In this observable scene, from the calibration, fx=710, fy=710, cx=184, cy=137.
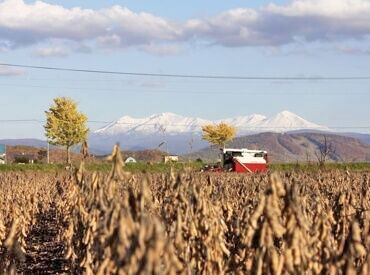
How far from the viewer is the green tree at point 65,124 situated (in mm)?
76688

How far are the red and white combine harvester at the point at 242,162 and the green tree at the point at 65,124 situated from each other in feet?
81.6

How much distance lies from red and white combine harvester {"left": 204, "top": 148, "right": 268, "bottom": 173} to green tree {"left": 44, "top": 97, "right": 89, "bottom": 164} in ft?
81.6

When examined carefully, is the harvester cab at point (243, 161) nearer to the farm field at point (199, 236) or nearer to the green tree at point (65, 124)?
the green tree at point (65, 124)

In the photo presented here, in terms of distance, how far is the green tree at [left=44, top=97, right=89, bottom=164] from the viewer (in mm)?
76688

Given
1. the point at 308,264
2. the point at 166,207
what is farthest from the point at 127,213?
the point at 166,207

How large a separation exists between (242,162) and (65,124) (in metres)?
31.6

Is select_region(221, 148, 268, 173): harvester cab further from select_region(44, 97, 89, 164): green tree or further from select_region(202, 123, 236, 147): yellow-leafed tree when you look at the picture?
select_region(202, 123, 236, 147): yellow-leafed tree

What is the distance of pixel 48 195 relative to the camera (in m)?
24.0

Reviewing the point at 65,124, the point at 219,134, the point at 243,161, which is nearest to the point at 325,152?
the point at 243,161

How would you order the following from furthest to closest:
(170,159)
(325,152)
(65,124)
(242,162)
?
(65,124)
(242,162)
(325,152)
(170,159)

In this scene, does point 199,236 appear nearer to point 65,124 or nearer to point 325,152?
point 325,152

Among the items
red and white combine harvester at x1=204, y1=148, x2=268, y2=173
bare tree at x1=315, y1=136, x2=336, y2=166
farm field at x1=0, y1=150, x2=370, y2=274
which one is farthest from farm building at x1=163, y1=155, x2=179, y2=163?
bare tree at x1=315, y1=136, x2=336, y2=166

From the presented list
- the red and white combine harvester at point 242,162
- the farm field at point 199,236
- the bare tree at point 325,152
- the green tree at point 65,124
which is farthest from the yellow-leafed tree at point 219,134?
the farm field at point 199,236

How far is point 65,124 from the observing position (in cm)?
7819
